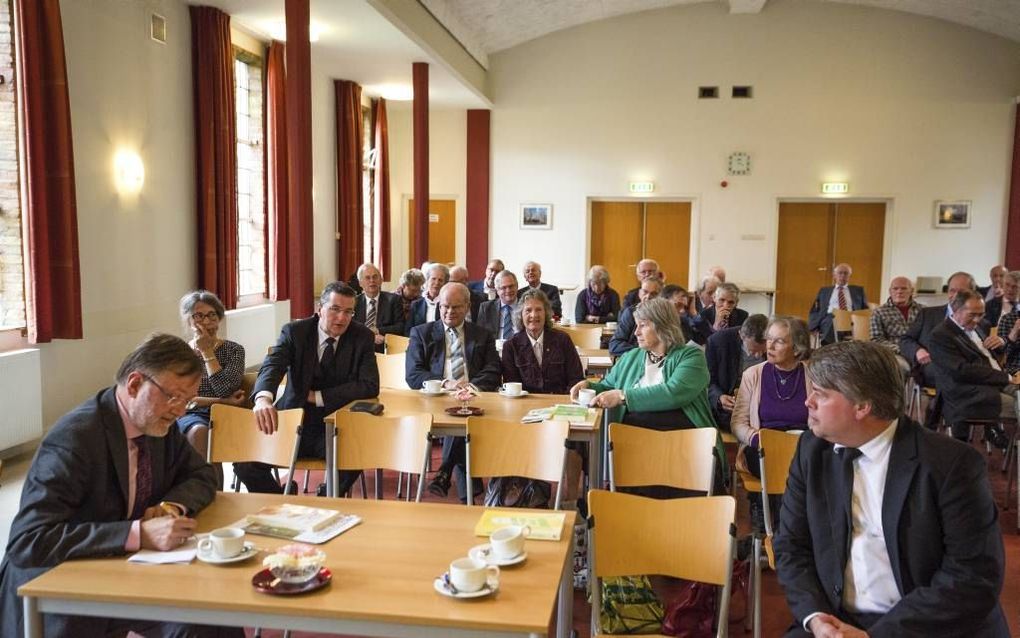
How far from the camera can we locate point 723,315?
21.5 ft

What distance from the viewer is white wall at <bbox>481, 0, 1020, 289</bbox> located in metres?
12.5

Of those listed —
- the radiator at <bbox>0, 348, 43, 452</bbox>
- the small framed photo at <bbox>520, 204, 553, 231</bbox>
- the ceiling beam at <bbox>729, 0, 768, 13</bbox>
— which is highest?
the ceiling beam at <bbox>729, 0, 768, 13</bbox>

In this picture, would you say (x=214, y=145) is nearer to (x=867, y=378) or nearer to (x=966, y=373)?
(x=966, y=373)

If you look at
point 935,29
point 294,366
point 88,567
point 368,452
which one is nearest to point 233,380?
point 294,366

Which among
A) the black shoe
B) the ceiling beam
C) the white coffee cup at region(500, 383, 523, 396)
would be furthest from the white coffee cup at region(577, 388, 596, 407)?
the ceiling beam

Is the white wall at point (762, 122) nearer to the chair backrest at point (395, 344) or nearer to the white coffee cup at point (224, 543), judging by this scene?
the chair backrest at point (395, 344)

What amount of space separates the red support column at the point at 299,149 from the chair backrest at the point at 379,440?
139 inches

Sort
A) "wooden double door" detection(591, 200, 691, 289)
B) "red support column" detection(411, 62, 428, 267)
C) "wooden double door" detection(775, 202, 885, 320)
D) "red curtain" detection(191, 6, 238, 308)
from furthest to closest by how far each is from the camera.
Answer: "wooden double door" detection(591, 200, 691, 289) < "wooden double door" detection(775, 202, 885, 320) < "red support column" detection(411, 62, 428, 267) < "red curtain" detection(191, 6, 238, 308)

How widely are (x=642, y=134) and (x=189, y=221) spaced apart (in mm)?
7686

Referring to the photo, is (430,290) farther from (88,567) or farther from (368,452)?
(88,567)

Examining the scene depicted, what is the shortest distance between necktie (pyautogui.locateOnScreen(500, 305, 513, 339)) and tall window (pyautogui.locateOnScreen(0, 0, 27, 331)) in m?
3.58

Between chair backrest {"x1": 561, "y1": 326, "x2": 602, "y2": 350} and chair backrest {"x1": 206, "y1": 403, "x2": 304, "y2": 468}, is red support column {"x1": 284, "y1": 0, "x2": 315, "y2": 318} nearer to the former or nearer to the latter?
chair backrest {"x1": 561, "y1": 326, "x2": 602, "y2": 350}

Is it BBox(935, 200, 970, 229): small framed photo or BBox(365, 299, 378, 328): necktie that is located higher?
BBox(935, 200, 970, 229): small framed photo

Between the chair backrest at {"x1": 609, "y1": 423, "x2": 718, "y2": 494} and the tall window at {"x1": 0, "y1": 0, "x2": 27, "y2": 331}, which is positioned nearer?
the chair backrest at {"x1": 609, "y1": 423, "x2": 718, "y2": 494}
